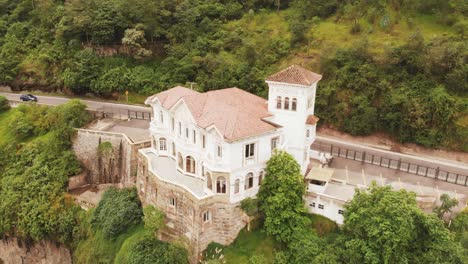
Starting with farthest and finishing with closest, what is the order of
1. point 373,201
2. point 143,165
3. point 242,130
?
1. point 143,165
2. point 242,130
3. point 373,201

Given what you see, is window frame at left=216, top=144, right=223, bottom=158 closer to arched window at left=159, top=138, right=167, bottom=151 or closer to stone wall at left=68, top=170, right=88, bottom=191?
arched window at left=159, top=138, right=167, bottom=151

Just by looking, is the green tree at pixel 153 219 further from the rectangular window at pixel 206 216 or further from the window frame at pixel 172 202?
the rectangular window at pixel 206 216

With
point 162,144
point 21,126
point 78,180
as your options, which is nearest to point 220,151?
point 162,144

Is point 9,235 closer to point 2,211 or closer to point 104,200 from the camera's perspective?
point 2,211

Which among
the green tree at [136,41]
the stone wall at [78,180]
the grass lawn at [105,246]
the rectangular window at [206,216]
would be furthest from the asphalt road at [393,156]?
the green tree at [136,41]

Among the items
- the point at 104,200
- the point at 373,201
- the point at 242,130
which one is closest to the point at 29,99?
the point at 104,200

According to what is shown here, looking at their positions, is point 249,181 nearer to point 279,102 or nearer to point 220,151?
point 220,151
